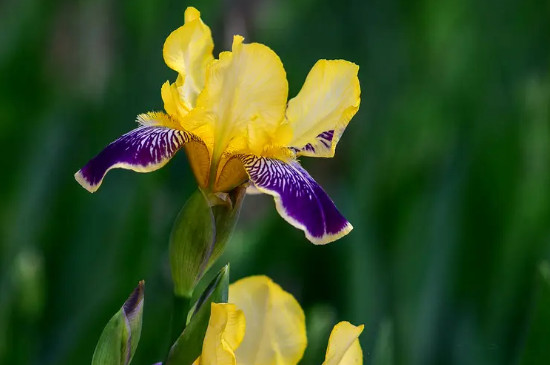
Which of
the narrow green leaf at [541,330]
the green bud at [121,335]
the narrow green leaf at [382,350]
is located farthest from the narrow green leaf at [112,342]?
the narrow green leaf at [541,330]

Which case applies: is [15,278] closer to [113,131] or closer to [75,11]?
[113,131]

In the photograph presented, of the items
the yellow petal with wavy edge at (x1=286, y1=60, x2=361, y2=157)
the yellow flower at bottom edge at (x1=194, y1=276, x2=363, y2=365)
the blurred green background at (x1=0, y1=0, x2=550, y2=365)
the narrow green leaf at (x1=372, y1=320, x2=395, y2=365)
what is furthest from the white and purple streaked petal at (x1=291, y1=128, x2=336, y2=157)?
the blurred green background at (x1=0, y1=0, x2=550, y2=365)

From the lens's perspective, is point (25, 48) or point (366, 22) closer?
point (25, 48)

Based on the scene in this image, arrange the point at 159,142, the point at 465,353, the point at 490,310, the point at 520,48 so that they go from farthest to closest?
the point at 520,48, the point at 490,310, the point at 465,353, the point at 159,142

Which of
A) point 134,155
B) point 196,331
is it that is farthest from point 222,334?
point 134,155

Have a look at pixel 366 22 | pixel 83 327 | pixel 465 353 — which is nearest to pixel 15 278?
pixel 83 327

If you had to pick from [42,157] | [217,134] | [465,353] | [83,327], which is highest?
[217,134]

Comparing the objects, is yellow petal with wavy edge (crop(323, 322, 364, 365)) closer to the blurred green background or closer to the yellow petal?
the yellow petal
